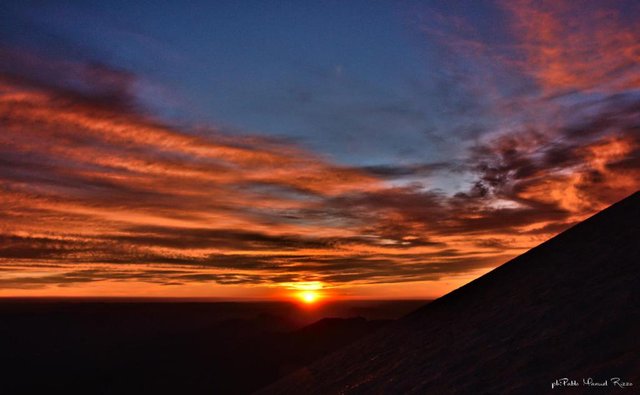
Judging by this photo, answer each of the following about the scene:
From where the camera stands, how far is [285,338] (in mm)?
112938

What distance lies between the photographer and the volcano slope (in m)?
4.86

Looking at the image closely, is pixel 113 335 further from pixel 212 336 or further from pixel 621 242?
pixel 621 242

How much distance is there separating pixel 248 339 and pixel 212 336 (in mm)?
40734

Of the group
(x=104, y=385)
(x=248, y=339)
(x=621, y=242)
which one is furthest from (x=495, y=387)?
(x=248, y=339)
